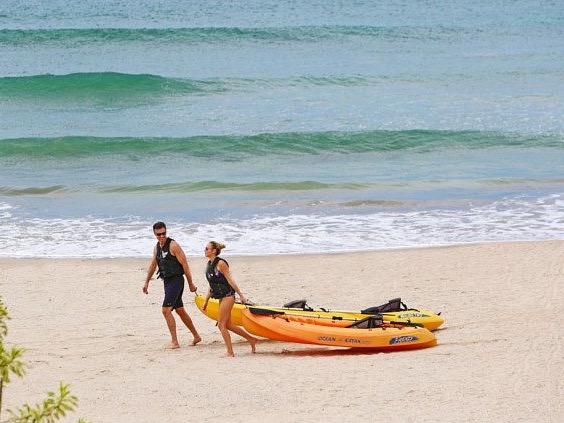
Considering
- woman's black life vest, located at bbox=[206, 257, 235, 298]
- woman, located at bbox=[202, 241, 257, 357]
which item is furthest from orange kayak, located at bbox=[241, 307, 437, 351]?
woman's black life vest, located at bbox=[206, 257, 235, 298]

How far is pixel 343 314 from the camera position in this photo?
38.0ft

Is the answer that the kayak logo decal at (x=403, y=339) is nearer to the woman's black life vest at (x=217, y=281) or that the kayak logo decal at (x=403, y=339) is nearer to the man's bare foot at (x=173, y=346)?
the woman's black life vest at (x=217, y=281)

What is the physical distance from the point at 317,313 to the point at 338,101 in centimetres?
1943

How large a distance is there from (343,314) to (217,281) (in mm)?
1586

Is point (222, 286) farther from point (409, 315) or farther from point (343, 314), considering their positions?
point (409, 315)

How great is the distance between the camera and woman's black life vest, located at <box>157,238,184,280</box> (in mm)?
11211

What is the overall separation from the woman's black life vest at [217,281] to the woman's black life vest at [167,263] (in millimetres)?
516

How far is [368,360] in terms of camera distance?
10.8m

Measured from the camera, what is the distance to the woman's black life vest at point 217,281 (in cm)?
1080

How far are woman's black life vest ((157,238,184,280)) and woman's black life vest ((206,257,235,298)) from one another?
0.52 meters

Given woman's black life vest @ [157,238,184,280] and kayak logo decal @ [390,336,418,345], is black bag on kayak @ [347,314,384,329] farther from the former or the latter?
woman's black life vest @ [157,238,184,280]

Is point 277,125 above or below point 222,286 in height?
above

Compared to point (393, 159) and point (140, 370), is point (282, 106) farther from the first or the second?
point (140, 370)

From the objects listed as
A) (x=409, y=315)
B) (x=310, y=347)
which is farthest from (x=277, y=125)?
(x=310, y=347)
